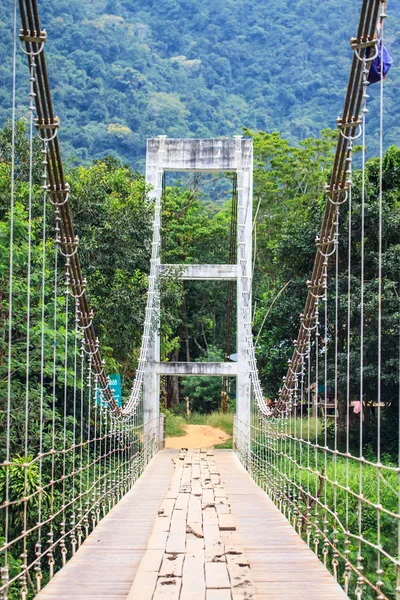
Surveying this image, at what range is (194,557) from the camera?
3.64 metres

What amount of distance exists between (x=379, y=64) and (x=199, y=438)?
45.9ft

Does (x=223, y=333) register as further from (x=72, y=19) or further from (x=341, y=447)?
(x=72, y=19)

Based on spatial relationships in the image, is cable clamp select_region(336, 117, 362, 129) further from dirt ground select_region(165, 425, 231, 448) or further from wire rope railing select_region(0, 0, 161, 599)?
dirt ground select_region(165, 425, 231, 448)

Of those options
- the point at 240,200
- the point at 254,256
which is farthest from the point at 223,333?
the point at 240,200

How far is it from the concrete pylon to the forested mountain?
13.1 meters

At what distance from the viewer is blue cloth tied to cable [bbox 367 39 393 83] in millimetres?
3275

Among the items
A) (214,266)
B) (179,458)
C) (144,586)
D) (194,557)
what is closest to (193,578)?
(144,586)

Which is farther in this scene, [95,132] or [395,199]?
[95,132]

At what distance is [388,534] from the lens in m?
7.93

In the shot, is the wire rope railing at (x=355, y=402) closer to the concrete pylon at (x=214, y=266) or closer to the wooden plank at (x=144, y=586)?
the concrete pylon at (x=214, y=266)

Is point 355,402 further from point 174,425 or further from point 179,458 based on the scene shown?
point 179,458

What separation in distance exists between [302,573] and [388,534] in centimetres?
447

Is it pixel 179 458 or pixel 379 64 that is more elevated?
pixel 379 64

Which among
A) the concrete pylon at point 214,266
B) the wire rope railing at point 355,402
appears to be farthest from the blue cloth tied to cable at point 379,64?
the concrete pylon at point 214,266
